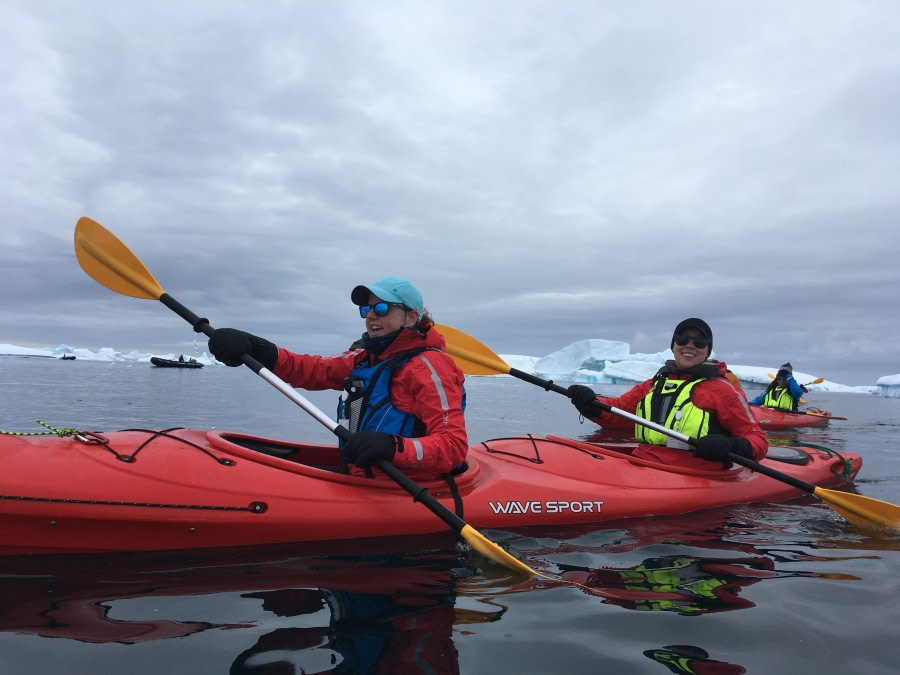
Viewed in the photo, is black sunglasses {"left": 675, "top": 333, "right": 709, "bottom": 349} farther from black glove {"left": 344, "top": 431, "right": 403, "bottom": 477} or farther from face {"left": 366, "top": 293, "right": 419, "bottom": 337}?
Result: black glove {"left": 344, "top": 431, "right": 403, "bottom": 477}

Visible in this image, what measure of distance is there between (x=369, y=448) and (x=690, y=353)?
315 cm

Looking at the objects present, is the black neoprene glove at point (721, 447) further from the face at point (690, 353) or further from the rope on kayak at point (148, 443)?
the rope on kayak at point (148, 443)

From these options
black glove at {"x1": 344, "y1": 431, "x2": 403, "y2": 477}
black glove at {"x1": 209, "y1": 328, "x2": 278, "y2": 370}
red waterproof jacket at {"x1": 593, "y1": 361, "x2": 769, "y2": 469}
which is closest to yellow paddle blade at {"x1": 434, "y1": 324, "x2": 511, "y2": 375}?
red waterproof jacket at {"x1": 593, "y1": 361, "x2": 769, "y2": 469}

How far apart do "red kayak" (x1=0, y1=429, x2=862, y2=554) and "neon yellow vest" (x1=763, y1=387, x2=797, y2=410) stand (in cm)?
1264

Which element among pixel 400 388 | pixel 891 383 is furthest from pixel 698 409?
pixel 891 383

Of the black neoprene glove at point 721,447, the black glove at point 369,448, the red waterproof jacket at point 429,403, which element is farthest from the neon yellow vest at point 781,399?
the black glove at point 369,448

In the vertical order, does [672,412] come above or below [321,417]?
above

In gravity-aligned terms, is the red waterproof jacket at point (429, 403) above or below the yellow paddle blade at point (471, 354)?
below

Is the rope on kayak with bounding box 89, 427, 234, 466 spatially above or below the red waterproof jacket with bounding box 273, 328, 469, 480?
below

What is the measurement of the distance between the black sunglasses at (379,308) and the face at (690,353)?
2.60 m

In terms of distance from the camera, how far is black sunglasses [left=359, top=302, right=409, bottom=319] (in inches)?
152

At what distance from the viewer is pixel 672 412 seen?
532 centimetres

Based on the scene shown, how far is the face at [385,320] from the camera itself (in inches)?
155

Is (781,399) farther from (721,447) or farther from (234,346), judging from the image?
(234,346)
